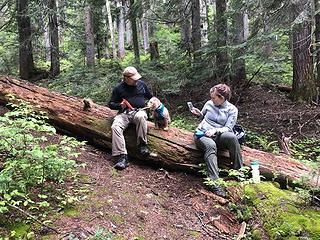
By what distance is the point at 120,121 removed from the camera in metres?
6.62

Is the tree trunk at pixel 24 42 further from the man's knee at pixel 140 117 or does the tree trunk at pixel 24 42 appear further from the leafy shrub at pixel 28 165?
the leafy shrub at pixel 28 165

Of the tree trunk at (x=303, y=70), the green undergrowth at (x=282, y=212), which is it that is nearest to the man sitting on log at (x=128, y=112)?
the green undergrowth at (x=282, y=212)

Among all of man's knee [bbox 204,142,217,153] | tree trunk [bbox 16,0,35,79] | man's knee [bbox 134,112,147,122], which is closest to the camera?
man's knee [bbox 204,142,217,153]

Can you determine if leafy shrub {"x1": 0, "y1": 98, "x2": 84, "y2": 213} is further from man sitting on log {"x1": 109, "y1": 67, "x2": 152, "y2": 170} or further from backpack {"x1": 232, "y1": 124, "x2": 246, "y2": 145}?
backpack {"x1": 232, "y1": 124, "x2": 246, "y2": 145}

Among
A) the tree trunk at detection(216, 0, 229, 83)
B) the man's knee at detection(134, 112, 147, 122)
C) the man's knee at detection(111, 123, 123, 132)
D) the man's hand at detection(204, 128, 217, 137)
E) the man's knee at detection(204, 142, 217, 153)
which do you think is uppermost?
the tree trunk at detection(216, 0, 229, 83)

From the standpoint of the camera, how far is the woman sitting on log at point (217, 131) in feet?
19.7

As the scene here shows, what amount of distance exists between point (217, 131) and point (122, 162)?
1.68m

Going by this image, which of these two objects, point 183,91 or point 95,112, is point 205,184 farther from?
point 183,91

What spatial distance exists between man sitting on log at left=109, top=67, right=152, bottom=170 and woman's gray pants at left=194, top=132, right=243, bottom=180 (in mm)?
1067

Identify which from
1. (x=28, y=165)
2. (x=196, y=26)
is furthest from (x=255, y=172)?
(x=196, y=26)

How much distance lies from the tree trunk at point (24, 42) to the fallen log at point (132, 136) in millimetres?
8175

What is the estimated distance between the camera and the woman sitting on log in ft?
19.7

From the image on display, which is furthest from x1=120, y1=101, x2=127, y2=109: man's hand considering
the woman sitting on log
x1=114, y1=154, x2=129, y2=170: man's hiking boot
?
the woman sitting on log

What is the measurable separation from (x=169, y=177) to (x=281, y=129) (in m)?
4.75
